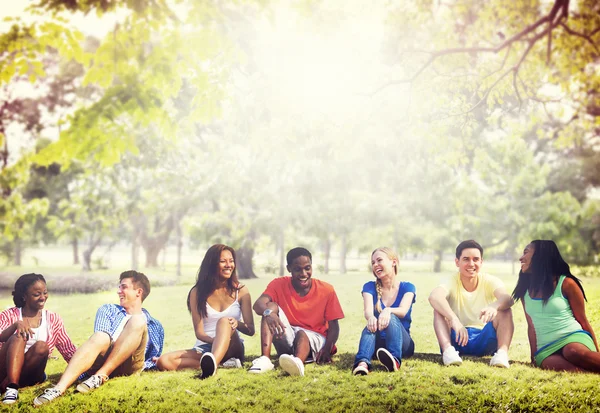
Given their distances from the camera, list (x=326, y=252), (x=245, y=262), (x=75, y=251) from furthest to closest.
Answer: (x=326, y=252) → (x=245, y=262) → (x=75, y=251)

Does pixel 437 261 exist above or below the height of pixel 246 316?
above

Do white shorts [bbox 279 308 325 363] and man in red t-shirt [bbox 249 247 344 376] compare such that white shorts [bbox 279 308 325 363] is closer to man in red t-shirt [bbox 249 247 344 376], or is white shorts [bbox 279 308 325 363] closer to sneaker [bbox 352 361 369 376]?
man in red t-shirt [bbox 249 247 344 376]

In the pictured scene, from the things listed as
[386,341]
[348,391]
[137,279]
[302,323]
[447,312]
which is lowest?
[348,391]

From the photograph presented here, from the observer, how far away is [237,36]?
548 cm

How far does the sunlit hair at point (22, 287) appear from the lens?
486 centimetres

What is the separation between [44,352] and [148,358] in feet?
3.06

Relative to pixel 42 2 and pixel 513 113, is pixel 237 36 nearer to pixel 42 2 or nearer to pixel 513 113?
pixel 42 2

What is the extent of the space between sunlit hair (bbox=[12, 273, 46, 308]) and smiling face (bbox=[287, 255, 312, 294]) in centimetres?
240

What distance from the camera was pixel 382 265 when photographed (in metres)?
5.02

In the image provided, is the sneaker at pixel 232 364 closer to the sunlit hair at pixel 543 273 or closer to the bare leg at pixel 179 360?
the bare leg at pixel 179 360

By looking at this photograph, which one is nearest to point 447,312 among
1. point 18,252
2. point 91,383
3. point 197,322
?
point 197,322

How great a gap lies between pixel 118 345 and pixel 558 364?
4.15m

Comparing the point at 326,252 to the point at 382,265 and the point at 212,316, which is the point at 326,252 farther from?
the point at 212,316

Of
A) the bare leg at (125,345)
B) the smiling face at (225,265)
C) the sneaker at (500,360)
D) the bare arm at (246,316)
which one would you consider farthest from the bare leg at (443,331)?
the bare leg at (125,345)
